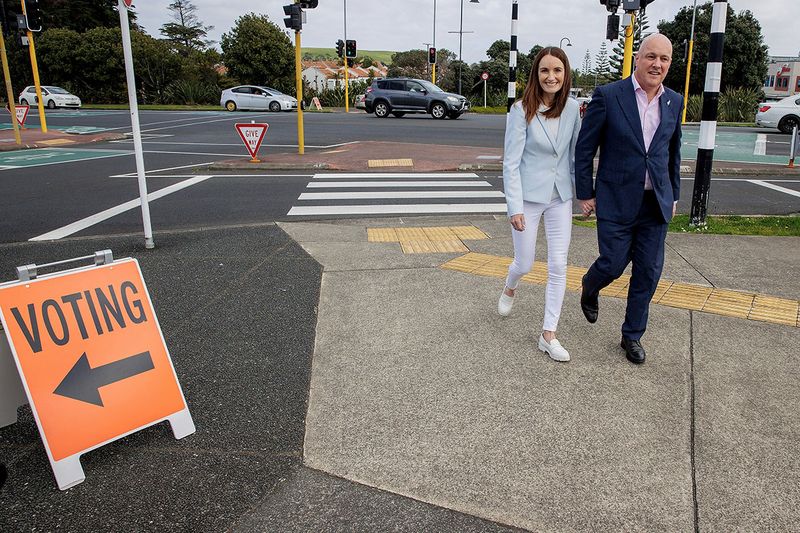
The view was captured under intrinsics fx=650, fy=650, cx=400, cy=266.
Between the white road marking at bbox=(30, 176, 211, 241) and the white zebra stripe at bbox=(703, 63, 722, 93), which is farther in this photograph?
the white road marking at bbox=(30, 176, 211, 241)

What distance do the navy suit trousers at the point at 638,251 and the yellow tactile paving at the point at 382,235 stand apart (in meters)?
3.75

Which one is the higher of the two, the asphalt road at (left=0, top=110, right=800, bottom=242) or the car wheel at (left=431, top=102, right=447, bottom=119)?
the car wheel at (left=431, top=102, right=447, bottom=119)

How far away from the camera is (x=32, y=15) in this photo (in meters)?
20.0

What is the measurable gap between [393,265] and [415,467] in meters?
3.51

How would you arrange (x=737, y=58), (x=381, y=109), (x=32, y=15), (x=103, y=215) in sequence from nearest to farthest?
(x=103, y=215) → (x=32, y=15) → (x=381, y=109) → (x=737, y=58)

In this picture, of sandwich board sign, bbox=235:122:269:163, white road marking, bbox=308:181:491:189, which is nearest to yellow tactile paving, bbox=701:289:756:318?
white road marking, bbox=308:181:491:189

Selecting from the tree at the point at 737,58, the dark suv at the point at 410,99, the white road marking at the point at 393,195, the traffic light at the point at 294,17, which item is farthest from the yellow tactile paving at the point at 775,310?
the tree at the point at 737,58

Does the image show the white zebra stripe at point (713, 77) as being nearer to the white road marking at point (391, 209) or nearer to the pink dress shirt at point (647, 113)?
the white road marking at point (391, 209)

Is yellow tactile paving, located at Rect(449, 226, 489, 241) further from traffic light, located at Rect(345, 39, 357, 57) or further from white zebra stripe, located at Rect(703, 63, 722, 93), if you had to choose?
traffic light, located at Rect(345, 39, 357, 57)

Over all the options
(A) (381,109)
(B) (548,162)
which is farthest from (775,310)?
(A) (381,109)

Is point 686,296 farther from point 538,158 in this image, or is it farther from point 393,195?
point 393,195

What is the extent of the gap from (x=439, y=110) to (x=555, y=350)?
87.4 feet

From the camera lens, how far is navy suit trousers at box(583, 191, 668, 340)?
3.96m

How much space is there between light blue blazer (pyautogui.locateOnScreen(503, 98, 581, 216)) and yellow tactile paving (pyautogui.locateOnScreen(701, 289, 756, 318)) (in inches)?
71.9
